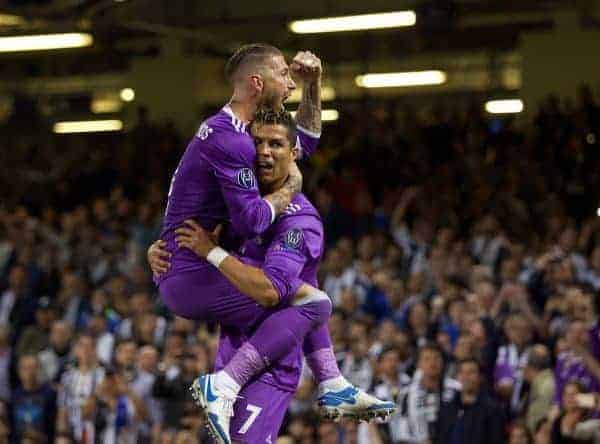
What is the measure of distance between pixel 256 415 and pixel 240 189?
3.02ft

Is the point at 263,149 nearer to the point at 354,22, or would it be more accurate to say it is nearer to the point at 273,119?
the point at 273,119

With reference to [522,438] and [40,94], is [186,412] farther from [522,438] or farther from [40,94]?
[40,94]

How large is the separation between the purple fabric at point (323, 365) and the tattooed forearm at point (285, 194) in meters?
0.67

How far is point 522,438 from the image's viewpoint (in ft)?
31.1

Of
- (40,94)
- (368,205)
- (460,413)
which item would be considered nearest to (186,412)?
(460,413)

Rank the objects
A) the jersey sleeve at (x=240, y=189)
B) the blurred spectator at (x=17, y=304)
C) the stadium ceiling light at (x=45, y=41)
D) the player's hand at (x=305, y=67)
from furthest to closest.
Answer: the stadium ceiling light at (x=45, y=41) → the blurred spectator at (x=17, y=304) → the player's hand at (x=305, y=67) → the jersey sleeve at (x=240, y=189)

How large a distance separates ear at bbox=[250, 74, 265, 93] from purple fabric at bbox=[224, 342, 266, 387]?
0.99 metres

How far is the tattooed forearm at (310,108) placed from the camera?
231 inches

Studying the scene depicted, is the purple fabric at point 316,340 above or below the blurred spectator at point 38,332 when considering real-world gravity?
above

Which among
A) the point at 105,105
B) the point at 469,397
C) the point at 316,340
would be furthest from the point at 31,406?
the point at 105,105

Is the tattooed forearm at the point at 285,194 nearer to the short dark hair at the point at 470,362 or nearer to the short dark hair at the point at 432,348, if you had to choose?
the short dark hair at the point at 470,362

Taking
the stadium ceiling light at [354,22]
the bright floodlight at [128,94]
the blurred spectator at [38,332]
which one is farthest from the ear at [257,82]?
the bright floodlight at [128,94]

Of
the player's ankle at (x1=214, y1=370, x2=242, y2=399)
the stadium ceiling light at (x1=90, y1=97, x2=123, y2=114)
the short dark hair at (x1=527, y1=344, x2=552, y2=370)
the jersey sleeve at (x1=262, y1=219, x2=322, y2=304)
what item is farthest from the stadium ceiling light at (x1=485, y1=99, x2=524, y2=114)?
the player's ankle at (x1=214, y1=370, x2=242, y2=399)

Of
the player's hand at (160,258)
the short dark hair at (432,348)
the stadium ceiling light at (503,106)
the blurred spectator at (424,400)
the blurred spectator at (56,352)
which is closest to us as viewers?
the player's hand at (160,258)
